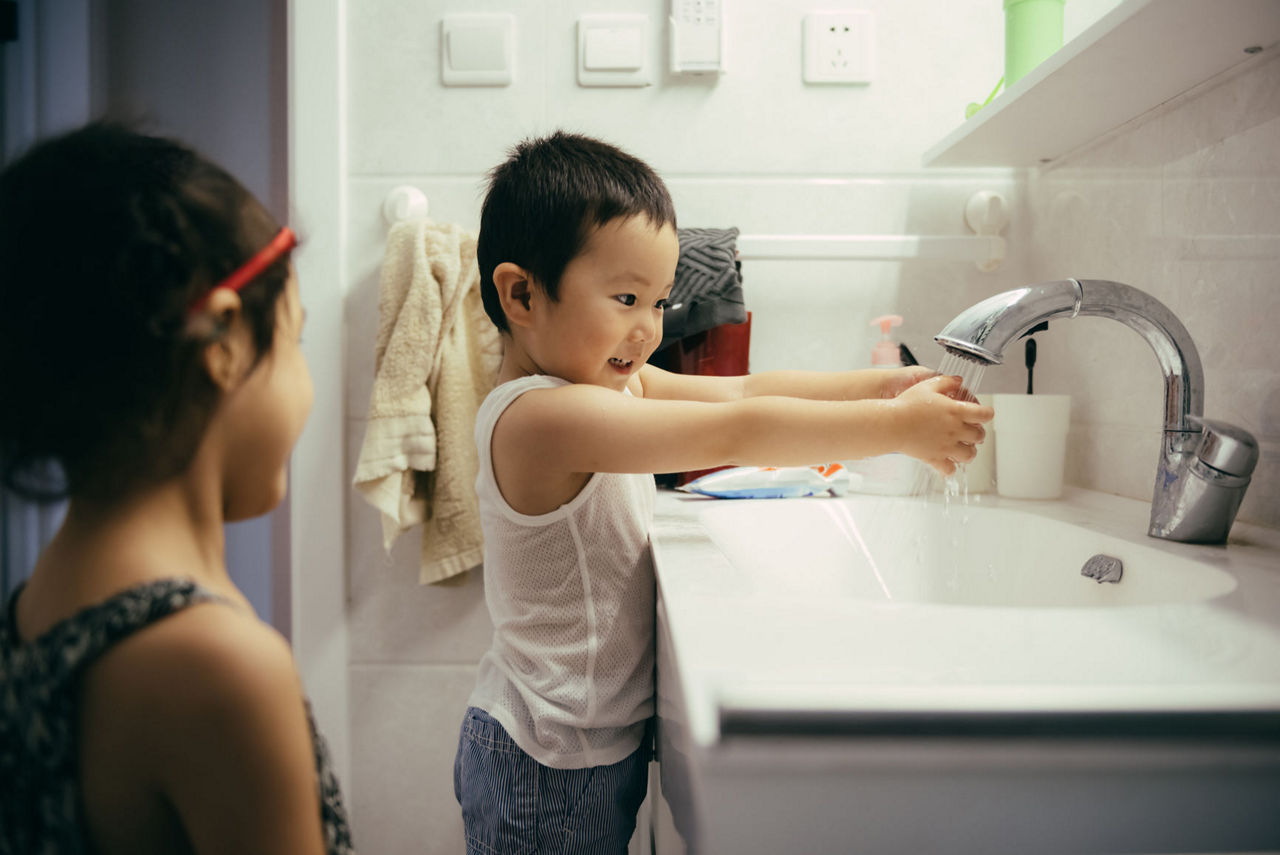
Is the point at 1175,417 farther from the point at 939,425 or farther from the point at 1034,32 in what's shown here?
the point at 1034,32

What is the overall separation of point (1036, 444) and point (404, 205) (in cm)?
92

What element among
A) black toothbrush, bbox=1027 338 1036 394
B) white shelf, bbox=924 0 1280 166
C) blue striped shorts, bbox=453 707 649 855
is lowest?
blue striped shorts, bbox=453 707 649 855

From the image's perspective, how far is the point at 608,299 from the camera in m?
0.70

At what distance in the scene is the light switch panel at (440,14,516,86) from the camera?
118 cm

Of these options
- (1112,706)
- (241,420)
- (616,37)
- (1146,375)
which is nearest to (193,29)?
(616,37)

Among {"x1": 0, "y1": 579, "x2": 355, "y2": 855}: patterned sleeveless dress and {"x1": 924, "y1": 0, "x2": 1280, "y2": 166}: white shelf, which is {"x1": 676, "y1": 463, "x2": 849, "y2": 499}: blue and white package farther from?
{"x1": 0, "y1": 579, "x2": 355, "y2": 855}: patterned sleeveless dress

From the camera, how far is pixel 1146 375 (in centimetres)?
92

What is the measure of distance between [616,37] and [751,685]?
3.64 feet

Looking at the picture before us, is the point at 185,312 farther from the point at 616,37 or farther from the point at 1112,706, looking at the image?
the point at 616,37

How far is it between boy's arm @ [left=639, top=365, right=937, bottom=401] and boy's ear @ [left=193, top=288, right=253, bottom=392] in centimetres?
56

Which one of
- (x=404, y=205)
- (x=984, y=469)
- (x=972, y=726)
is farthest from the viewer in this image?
(x=404, y=205)

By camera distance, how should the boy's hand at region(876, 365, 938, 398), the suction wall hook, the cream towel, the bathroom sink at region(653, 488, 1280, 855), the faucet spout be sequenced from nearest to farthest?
the bathroom sink at region(653, 488, 1280, 855) < the faucet spout < the boy's hand at region(876, 365, 938, 398) < the cream towel < the suction wall hook

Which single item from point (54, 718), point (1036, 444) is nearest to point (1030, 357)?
point (1036, 444)

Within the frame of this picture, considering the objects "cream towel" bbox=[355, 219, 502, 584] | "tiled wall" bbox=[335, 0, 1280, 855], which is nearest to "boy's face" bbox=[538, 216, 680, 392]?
"cream towel" bbox=[355, 219, 502, 584]
